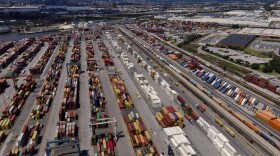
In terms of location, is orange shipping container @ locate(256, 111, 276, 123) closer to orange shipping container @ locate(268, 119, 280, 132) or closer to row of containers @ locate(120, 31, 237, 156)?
orange shipping container @ locate(268, 119, 280, 132)

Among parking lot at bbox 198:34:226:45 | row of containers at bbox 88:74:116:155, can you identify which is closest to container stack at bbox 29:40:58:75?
row of containers at bbox 88:74:116:155

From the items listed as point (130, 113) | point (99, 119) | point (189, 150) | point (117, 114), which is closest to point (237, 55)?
point (130, 113)

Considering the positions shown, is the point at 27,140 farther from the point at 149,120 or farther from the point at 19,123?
the point at 149,120

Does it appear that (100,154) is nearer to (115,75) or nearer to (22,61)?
(115,75)

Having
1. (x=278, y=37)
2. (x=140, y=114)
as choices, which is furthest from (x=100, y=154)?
(x=278, y=37)

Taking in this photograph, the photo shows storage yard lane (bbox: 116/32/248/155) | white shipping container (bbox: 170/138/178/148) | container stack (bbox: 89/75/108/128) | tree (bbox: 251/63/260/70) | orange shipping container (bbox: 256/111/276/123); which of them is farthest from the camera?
tree (bbox: 251/63/260/70)

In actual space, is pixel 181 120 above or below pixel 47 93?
below

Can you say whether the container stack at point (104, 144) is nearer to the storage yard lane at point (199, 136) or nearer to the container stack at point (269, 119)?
the storage yard lane at point (199, 136)
